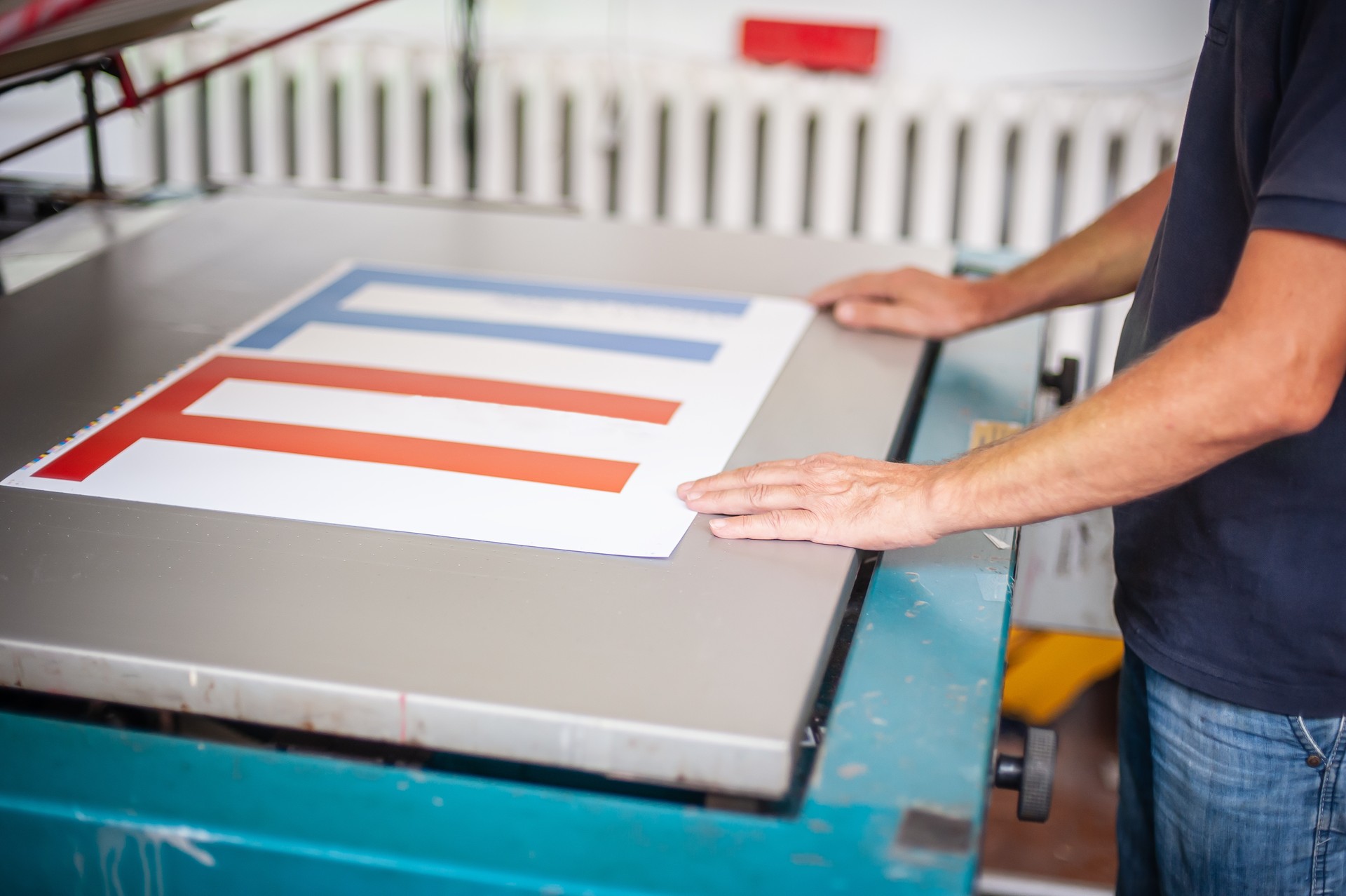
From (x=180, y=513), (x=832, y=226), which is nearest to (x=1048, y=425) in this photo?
(x=180, y=513)

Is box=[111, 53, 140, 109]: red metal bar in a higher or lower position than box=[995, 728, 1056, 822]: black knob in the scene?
higher

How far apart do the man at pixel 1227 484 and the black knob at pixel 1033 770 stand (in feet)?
0.44

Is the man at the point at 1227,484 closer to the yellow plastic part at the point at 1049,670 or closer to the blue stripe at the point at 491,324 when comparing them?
the blue stripe at the point at 491,324

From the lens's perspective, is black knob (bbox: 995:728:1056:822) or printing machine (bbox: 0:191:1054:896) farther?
black knob (bbox: 995:728:1056:822)

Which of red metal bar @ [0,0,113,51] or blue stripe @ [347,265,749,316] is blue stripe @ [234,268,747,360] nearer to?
blue stripe @ [347,265,749,316]

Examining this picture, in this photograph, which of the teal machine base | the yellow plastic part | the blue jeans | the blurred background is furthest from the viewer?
the blurred background

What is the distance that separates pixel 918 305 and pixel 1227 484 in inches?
17.8

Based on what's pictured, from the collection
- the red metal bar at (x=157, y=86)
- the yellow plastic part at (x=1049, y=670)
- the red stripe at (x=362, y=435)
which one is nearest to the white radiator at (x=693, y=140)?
the yellow plastic part at (x=1049, y=670)

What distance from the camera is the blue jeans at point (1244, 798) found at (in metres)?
0.80

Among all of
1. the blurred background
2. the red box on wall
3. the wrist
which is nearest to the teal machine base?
the wrist

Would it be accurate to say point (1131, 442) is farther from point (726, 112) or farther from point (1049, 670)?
point (726, 112)

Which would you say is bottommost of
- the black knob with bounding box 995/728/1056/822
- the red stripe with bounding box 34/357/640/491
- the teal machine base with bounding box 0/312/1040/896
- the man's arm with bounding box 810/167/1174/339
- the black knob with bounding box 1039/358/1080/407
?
the black knob with bounding box 995/728/1056/822

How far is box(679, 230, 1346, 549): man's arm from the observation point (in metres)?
0.63

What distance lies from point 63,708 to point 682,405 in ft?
1.67
